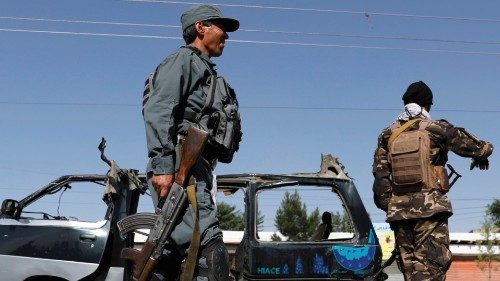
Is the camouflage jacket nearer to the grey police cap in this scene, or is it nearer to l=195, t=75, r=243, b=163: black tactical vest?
l=195, t=75, r=243, b=163: black tactical vest

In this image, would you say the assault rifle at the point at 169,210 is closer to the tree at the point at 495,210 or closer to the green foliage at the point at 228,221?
the green foliage at the point at 228,221

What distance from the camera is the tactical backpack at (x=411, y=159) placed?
213 inches

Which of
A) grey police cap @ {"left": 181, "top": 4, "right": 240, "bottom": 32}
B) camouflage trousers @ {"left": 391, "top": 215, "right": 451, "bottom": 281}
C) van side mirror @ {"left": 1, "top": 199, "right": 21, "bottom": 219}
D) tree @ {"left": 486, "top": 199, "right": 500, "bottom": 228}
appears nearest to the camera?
grey police cap @ {"left": 181, "top": 4, "right": 240, "bottom": 32}

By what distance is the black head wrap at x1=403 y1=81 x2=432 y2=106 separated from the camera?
5633 millimetres

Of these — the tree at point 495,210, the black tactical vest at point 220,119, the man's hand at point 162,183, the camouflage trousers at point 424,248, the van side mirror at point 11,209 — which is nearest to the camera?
the man's hand at point 162,183

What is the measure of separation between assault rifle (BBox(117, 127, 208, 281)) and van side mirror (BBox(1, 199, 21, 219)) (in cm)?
295

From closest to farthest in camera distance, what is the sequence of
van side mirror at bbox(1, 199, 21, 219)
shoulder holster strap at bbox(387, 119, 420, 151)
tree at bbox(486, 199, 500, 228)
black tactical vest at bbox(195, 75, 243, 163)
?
black tactical vest at bbox(195, 75, 243, 163)
shoulder holster strap at bbox(387, 119, 420, 151)
van side mirror at bbox(1, 199, 21, 219)
tree at bbox(486, 199, 500, 228)

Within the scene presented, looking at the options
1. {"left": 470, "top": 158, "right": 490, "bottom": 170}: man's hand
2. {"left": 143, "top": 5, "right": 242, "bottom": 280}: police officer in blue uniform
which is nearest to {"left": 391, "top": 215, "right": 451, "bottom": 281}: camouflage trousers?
{"left": 470, "top": 158, "right": 490, "bottom": 170}: man's hand

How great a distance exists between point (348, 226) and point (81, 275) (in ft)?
6.91

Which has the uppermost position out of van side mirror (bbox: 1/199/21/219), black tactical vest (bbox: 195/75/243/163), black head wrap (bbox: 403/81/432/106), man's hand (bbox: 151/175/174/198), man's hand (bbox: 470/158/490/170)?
black head wrap (bbox: 403/81/432/106)

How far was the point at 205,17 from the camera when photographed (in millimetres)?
3842

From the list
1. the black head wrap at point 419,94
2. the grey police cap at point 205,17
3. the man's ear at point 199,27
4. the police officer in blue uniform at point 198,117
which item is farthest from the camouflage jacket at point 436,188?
the man's ear at point 199,27

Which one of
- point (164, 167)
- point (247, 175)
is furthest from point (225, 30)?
point (247, 175)

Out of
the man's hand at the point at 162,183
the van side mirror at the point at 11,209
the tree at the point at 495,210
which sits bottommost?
the man's hand at the point at 162,183
